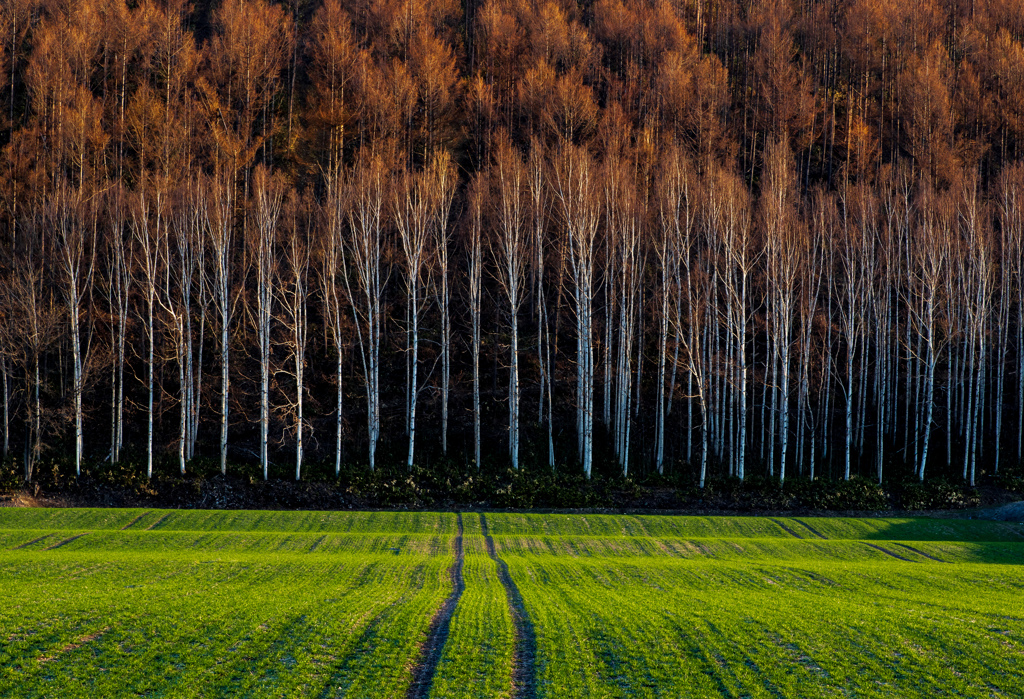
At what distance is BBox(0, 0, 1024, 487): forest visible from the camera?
35.5 m

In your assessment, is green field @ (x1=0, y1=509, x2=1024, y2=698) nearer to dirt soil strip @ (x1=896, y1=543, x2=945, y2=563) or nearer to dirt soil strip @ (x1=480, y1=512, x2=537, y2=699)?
dirt soil strip @ (x1=480, y1=512, x2=537, y2=699)

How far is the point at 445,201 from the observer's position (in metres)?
37.6

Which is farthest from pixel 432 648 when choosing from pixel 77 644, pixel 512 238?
pixel 512 238

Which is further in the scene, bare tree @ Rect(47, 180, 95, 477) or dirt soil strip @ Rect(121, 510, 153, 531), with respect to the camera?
bare tree @ Rect(47, 180, 95, 477)

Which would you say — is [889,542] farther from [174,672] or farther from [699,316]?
[174,672]

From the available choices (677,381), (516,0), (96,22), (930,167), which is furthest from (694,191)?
(96,22)

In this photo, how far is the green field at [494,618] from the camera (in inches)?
385

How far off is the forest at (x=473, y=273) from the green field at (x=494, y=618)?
38.6 feet

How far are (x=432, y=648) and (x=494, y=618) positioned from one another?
2.00m

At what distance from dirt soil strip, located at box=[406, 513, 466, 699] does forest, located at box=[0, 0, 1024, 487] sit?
20.6 metres

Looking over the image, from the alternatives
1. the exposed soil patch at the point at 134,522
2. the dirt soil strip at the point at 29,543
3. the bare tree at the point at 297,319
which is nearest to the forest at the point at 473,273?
the bare tree at the point at 297,319

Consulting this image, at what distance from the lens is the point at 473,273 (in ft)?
120

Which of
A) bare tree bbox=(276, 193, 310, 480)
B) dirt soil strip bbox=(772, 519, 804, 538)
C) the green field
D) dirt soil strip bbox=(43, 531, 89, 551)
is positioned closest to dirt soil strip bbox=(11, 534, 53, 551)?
the green field

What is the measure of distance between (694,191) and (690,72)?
27.6 meters
